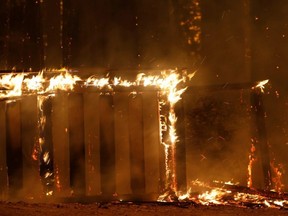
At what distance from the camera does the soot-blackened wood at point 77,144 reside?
4582mm

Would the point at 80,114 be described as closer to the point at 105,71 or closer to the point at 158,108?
the point at 105,71

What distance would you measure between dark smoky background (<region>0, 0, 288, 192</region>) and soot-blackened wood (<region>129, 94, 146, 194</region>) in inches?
19.5

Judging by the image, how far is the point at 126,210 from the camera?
3818mm

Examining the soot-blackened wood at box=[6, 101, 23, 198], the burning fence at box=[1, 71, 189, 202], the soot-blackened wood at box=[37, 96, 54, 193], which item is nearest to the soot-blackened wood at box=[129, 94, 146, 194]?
the burning fence at box=[1, 71, 189, 202]

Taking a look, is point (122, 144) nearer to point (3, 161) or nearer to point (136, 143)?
point (136, 143)

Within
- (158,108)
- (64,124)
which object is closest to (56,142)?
(64,124)

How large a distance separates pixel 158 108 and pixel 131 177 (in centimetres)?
93

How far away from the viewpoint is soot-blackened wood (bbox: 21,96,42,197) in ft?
14.9

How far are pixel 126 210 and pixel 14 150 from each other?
5.54 ft

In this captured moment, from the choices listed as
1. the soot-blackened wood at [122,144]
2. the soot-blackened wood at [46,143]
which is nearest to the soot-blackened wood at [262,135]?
the soot-blackened wood at [122,144]

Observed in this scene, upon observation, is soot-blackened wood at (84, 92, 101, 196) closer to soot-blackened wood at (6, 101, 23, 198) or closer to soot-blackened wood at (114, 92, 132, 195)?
soot-blackened wood at (114, 92, 132, 195)

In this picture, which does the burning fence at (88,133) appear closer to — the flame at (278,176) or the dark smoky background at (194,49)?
the dark smoky background at (194,49)

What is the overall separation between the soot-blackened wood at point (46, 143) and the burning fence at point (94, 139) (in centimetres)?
1

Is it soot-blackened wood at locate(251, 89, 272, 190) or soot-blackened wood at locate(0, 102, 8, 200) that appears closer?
soot-blackened wood at locate(0, 102, 8, 200)
